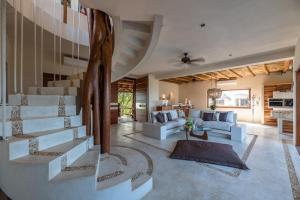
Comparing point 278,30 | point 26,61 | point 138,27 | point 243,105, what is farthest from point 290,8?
point 243,105

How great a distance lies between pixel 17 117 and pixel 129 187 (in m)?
1.61

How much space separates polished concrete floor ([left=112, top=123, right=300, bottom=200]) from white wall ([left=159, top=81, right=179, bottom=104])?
21.5 feet

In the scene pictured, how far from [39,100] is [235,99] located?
9.43 metres

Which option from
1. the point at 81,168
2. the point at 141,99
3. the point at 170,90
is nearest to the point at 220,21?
the point at 81,168

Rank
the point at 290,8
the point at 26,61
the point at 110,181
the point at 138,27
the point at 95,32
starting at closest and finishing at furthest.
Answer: the point at 110,181, the point at 290,8, the point at 95,32, the point at 138,27, the point at 26,61

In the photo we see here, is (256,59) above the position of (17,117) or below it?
above

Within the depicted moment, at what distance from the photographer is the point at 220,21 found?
280 cm

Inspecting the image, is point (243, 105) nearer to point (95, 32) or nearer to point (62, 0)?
point (95, 32)

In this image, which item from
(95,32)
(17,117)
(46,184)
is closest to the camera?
(46,184)

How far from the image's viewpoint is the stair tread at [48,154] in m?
1.31

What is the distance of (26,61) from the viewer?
4.22 m

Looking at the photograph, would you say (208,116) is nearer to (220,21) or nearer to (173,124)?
(173,124)

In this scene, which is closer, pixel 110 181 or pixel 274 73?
pixel 110 181

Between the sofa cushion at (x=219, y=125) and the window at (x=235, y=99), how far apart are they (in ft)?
14.1
